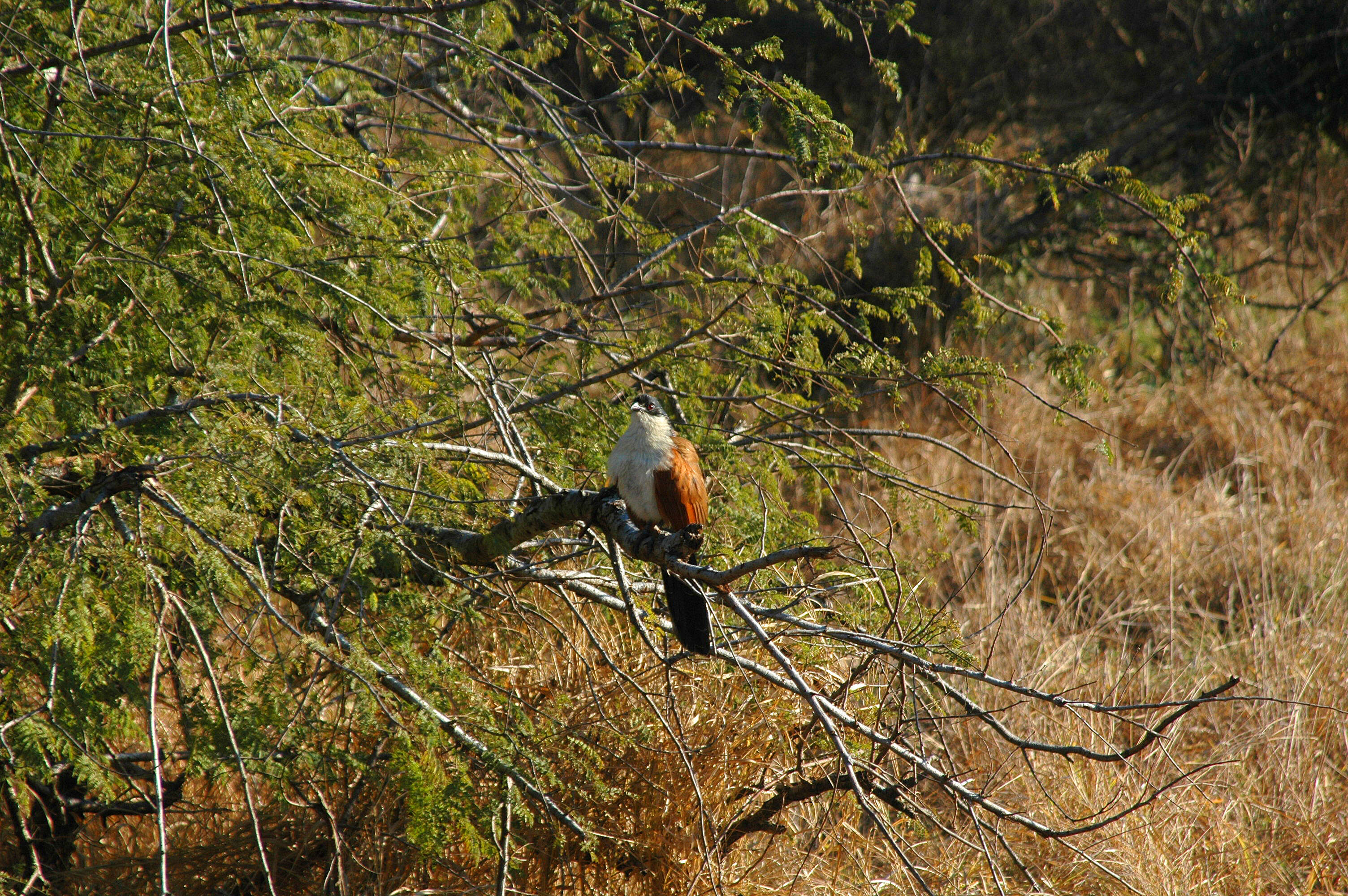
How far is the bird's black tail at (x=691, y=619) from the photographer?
9.56 ft

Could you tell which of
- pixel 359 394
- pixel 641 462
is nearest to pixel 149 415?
pixel 359 394

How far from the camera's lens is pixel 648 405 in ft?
11.5

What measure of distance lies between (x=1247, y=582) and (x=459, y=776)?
5.57 meters

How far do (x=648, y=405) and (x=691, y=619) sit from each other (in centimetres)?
89

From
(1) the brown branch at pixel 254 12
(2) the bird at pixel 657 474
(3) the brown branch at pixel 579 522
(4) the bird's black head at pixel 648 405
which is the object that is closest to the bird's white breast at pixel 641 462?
(2) the bird at pixel 657 474

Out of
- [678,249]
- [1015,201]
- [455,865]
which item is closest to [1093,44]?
[1015,201]

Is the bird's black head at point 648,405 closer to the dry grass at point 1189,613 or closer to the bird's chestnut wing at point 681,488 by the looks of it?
the bird's chestnut wing at point 681,488

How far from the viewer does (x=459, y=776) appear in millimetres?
2451

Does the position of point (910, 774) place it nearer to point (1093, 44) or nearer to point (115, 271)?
point (115, 271)

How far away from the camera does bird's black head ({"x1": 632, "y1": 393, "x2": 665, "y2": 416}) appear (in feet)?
11.4

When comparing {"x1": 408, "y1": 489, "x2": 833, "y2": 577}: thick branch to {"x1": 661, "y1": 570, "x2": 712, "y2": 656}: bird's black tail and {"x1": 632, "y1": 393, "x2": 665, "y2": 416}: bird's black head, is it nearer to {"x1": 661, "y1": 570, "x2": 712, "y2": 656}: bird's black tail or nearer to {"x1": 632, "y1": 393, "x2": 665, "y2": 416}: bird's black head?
{"x1": 661, "y1": 570, "x2": 712, "y2": 656}: bird's black tail

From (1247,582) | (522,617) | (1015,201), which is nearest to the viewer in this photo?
(522,617)

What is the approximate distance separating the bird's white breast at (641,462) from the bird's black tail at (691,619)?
14.4 inches

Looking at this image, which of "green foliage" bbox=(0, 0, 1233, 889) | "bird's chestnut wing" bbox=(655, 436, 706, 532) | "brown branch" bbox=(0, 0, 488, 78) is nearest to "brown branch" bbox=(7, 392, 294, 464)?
"green foliage" bbox=(0, 0, 1233, 889)
